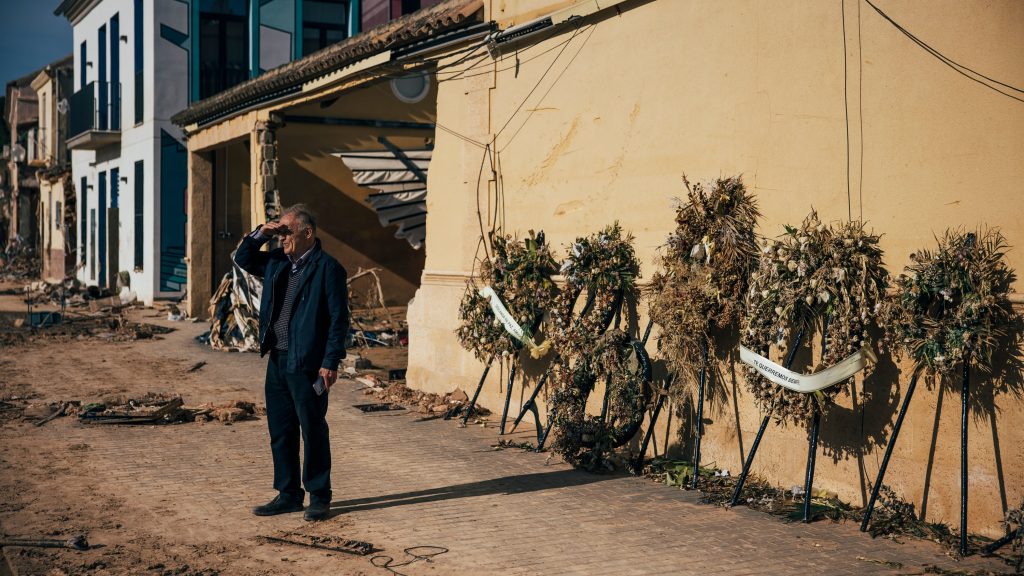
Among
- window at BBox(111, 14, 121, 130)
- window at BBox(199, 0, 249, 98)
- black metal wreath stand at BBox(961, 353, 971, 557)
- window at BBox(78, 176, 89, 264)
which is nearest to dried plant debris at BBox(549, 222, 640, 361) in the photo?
black metal wreath stand at BBox(961, 353, 971, 557)

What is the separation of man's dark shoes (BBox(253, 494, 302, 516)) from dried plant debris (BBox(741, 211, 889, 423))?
10.7 feet

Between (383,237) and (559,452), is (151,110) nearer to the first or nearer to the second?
(383,237)

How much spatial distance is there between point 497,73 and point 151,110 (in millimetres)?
15727

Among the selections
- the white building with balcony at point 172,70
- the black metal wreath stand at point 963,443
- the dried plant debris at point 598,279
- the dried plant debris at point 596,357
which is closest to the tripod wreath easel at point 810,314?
the black metal wreath stand at point 963,443

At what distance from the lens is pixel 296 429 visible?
258 inches

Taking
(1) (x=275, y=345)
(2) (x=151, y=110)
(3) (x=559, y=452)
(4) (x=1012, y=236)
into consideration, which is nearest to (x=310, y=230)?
(1) (x=275, y=345)

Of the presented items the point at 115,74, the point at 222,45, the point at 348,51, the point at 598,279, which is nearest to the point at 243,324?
the point at 348,51

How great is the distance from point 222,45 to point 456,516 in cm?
2048

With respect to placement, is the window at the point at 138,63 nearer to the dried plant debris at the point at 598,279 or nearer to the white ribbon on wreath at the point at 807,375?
the dried plant debris at the point at 598,279

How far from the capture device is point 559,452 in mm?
8273

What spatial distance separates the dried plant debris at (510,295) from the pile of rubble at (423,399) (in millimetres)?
743

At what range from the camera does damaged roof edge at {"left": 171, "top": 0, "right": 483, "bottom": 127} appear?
35.4 ft

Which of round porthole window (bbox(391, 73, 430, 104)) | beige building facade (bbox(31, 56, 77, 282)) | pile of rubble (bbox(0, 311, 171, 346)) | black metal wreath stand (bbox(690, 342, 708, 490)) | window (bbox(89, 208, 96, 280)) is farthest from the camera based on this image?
beige building facade (bbox(31, 56, 77, 282))

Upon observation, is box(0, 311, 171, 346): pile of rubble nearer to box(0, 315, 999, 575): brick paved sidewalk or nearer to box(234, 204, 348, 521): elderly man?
box(0, 315, 999, 575): brick paved sidewalk
